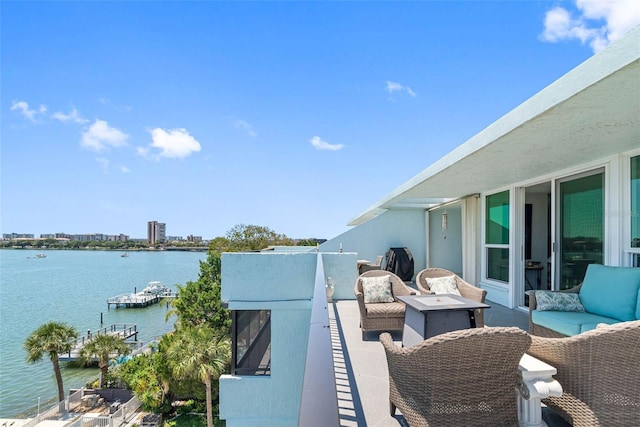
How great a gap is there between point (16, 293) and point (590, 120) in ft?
177

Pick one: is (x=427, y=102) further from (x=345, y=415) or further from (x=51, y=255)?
(x=51, y=255)

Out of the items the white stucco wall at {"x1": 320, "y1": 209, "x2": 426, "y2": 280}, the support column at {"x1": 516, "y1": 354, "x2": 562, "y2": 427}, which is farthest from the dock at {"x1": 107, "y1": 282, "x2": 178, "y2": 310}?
the support column at {"x1": 516, "y1": 354, "x2": 562, "y2": 427}

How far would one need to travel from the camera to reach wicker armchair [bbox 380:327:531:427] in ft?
6.00

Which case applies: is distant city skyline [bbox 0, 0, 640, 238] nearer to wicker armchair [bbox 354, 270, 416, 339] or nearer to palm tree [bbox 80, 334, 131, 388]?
wicker armchair [bbox 354, 270, 416, 339]

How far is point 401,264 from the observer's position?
984 cm

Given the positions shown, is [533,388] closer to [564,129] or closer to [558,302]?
[564,129]

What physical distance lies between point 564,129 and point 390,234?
7665 mm

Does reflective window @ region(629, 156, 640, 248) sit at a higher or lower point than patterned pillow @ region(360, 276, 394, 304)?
higher

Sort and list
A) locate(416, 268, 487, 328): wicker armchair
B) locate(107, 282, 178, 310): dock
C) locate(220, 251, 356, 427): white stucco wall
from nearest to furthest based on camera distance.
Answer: locate(416, 268, 487, 328): wicker armchair < locate(220, 251, 356, 427): white stucco wall < locate(107, 282, 178, 310): dock

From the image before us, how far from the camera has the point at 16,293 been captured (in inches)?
1593

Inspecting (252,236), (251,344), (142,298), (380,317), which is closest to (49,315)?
(142,298)

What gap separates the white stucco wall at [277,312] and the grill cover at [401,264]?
2.61 metres

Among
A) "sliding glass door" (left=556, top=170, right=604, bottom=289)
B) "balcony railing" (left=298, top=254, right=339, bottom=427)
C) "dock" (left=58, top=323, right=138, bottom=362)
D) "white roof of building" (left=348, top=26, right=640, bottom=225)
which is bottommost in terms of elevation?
"dock" (left=58, top=323, right=138, bottom=362)

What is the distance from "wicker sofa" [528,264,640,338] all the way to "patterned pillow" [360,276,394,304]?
1.75 m
